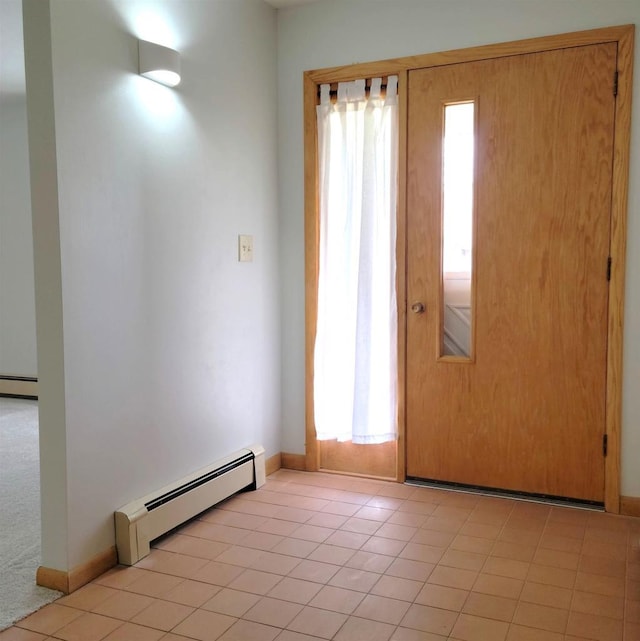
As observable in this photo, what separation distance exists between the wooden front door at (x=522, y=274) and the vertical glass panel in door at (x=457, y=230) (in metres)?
0.04

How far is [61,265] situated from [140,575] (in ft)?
3.76

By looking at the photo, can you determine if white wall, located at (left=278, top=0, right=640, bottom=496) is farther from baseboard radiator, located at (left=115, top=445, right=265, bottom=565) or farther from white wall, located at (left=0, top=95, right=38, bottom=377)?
white wall, located at (left=0, top=95, right=38, bottom=377)

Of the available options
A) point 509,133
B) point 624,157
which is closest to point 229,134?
point 509,133

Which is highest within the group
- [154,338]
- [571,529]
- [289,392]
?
[154,338]

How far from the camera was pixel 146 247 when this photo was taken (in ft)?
8.61

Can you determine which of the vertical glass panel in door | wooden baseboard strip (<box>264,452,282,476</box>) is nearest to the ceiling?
the vertical glass panel in door

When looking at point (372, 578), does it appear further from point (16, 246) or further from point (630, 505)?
point (16, 246)

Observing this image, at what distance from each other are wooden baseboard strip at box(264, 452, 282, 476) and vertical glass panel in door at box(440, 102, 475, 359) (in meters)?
1.09

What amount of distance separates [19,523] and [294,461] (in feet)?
4.63

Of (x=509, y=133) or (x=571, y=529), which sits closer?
(x=571, y=529)

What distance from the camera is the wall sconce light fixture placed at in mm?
2527

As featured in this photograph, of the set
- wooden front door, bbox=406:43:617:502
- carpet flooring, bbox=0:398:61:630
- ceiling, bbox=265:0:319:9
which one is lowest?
carpet flooring, bbox=0:398:61:630

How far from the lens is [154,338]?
8.82 ft

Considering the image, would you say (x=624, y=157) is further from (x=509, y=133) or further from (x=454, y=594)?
(x=454, y=594)
